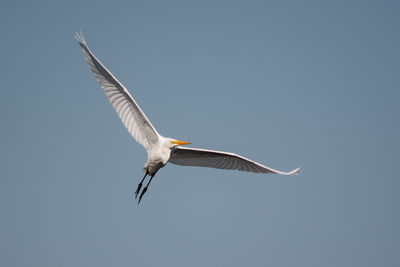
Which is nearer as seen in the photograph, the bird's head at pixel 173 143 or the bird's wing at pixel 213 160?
the bird's head at pixel 173 143

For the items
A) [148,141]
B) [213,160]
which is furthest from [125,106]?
[213,160]

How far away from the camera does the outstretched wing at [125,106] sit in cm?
1933

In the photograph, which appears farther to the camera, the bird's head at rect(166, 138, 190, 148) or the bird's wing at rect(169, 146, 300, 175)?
the bird's wing at rect(169, 146, 300, 175)

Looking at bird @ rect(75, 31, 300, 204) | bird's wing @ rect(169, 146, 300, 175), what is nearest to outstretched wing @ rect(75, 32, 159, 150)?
bird @ rect(75, 31, 300, 204)

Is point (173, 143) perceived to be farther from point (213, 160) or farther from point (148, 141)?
point (213, 160)

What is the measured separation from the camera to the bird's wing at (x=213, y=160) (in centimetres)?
1976

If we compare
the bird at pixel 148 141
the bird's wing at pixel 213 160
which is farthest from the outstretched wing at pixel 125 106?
the bird's wing at pixel 213 160

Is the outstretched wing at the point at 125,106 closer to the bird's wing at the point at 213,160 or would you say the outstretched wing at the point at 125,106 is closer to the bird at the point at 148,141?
the bird at the point at 148,141

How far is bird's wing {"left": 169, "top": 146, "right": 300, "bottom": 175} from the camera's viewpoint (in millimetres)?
19759

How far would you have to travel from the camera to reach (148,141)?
65.3 ft

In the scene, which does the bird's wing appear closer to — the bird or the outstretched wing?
the bird

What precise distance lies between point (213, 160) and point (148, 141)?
2.87m

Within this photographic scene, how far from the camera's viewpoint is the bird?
1923 cm

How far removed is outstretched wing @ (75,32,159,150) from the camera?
761 inches
